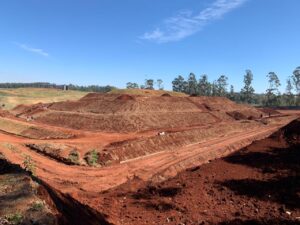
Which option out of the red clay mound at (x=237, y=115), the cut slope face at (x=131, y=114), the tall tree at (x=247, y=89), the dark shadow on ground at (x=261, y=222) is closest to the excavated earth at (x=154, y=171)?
the dark shadow on ground at (x=261, y=222)

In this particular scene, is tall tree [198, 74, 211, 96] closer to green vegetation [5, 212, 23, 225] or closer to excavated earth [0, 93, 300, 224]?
excavated earth [0, 93, 300, 224]

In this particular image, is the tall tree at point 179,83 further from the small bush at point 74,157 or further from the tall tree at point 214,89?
the small bush at point 74,157

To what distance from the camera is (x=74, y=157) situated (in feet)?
88.0

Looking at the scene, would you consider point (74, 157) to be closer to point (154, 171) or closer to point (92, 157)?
point (92, 157)

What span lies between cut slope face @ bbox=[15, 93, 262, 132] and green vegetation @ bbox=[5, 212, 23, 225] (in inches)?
1304

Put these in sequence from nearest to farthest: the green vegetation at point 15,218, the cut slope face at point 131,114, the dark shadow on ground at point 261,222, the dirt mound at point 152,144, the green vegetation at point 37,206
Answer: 1. the green vegetation at point 15,218
2. the green vegetation at point 37,206
3. the dark shadow on ground at point 261,222
4. the dirt mound at point 152,144
5. the cut slope face at point 131,114

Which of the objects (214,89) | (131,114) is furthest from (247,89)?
(131,114)

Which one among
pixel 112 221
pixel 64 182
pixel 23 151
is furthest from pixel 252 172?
pixel 23 151

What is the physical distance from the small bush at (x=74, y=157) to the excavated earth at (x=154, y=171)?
0.10 metres

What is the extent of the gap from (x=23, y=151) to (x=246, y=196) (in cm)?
2039

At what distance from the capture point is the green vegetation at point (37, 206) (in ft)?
34.3

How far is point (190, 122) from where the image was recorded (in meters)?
53.1

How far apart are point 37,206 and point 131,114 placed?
128 feet

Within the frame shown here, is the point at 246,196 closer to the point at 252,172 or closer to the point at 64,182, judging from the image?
the point at 252,172
